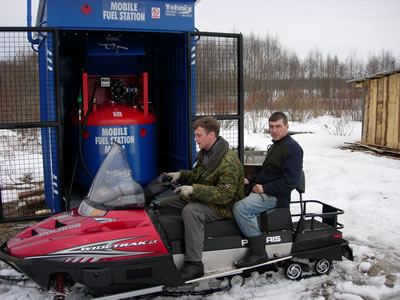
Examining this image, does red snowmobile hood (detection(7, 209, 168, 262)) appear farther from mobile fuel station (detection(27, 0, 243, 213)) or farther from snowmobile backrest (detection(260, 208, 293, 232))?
mobile fuel station (detection(27, 0, 243, 213))

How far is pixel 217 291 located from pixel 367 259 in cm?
178

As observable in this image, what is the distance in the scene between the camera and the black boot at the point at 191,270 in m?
3.58

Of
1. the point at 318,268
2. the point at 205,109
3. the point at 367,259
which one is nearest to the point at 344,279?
the point at 318,268

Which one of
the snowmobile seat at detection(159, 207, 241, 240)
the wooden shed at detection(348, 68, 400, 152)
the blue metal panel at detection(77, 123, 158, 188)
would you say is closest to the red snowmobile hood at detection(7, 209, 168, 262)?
the snowmobile seat at detection(159, 207, 241, 240)

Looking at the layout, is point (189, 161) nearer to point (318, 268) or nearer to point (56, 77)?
point (56, 77)

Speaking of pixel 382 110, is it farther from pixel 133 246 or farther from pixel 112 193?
pixel 133 246

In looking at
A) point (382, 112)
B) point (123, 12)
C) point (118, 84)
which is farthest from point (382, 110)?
point (123, 12)

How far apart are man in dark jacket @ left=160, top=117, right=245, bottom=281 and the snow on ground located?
1.46 ft

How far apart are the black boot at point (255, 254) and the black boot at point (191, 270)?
1.30ft

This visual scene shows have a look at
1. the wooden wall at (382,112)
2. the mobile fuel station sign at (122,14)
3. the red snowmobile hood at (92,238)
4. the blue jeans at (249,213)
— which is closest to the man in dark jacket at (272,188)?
the blue jeans at (249,213)

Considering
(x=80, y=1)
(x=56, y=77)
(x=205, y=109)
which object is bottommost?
(x=205, y=109)

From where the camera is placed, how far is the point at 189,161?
236 inches

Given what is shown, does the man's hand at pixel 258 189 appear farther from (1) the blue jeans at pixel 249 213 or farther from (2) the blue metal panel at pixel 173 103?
(2) the blue metal panel at pixel 173 103

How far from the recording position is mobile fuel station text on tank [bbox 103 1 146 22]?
5.49 metres
